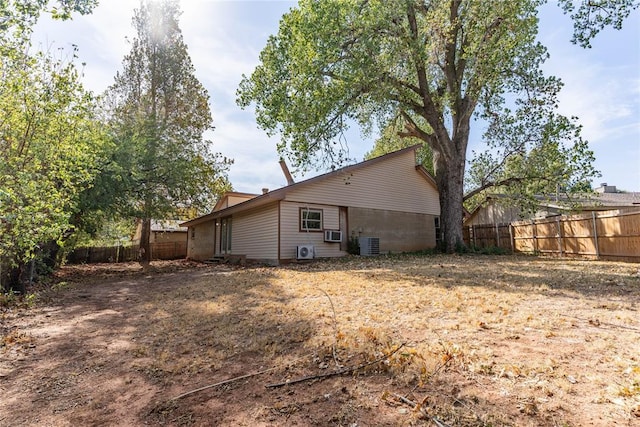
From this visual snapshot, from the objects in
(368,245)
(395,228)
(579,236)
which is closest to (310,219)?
(368,245)

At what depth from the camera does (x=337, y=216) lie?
14281 millimetres

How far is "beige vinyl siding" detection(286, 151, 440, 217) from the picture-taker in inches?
543

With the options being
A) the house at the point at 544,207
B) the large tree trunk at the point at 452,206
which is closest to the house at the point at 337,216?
the large tree trunk at the point at 452,206

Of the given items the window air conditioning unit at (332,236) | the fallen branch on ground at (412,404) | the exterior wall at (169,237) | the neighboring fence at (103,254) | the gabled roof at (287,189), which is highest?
the gabled roof at (287,189)

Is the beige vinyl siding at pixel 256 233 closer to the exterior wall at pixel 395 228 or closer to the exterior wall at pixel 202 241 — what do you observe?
the exterior wall at pixel 202 241

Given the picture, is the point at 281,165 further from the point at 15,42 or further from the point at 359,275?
the point at 15,42

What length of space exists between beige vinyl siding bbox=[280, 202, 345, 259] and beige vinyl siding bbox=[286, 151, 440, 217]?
33 centimetres

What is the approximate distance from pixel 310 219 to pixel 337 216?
4.58ft

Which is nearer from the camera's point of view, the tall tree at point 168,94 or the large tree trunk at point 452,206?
the large tree trunk at point 452,206

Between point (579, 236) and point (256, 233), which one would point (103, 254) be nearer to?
point (256, 233)

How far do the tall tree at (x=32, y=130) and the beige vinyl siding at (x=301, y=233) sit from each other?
7.00 m

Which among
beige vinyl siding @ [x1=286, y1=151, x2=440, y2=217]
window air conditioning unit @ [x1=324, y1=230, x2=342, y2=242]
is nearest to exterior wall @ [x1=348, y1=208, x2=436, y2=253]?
beige vinyl siding @ [x1=286, y1=151, x2=440, y2=217]

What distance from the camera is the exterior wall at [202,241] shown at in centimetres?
1875

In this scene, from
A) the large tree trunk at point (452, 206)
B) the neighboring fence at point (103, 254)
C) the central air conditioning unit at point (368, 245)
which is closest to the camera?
the central air conditioning unit at point (368, 245)
